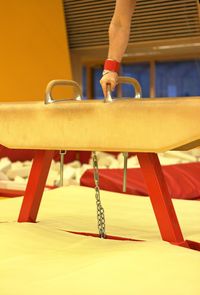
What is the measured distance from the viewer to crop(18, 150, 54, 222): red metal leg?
226 centimetres

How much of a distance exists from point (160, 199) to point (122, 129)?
31 centimetres

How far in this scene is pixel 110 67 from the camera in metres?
2.03

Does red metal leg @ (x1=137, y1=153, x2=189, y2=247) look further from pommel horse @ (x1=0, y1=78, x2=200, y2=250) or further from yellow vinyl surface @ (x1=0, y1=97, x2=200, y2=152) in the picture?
yellow vinyl surface @ (x1=0, y1=97, x2=200, y2=152)

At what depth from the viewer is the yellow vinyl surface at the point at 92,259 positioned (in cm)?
143

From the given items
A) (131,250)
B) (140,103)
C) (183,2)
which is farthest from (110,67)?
(183,2)

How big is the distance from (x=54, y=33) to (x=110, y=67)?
15.9 ft

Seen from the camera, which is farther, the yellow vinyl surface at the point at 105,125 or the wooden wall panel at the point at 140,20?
the wooden wall panel at the point at 140,20

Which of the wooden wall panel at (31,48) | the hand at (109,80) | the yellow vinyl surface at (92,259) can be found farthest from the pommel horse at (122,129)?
the wooden wall panel at (31,48)

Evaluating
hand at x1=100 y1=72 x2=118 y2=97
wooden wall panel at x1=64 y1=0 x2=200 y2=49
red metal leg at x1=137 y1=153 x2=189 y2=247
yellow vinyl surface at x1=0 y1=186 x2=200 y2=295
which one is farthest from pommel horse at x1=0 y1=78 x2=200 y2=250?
wooden wall panel at x1=64 y1=0 x2=200 y2=49

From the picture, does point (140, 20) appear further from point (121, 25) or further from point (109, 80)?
point (109, 80)

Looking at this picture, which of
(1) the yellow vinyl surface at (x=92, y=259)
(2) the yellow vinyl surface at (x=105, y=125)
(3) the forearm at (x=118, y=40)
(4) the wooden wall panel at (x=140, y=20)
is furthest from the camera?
(4) the wooden wall panel at (x=140, y=20)

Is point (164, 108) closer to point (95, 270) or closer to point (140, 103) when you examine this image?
point (140, 103)

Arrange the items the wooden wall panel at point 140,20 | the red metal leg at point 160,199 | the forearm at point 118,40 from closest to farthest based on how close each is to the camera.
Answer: the red metal leg at point 160,199
the forearm at point 118,40
the wooden wall panel at point 140,20

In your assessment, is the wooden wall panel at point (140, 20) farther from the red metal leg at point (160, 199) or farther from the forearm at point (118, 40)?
the red metal leg at point (160, 199)
